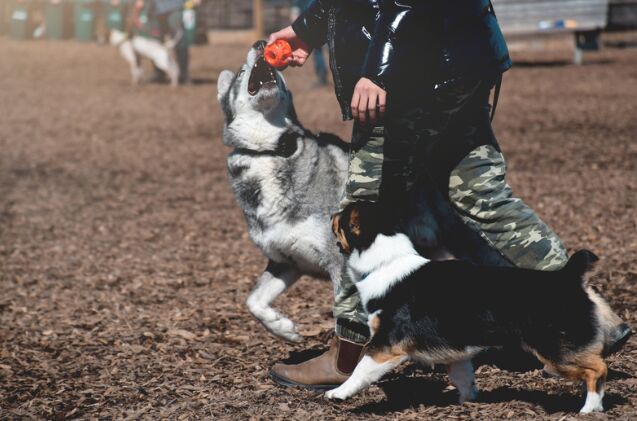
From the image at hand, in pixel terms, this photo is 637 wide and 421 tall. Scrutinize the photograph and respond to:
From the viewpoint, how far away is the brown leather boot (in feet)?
12.2

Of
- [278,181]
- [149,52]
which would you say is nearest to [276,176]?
[278,181]

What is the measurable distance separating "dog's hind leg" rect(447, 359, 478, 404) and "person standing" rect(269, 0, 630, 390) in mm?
404

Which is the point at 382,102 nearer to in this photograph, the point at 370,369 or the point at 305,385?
the point at 370,369

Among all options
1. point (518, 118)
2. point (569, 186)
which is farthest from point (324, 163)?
point (518, 118)

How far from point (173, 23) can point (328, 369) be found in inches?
568

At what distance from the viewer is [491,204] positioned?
346 cm

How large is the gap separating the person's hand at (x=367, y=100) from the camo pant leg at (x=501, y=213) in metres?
0.47

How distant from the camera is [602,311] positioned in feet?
9.93

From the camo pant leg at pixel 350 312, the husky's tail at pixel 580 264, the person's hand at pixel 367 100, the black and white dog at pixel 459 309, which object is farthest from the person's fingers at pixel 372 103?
the husky's tail at pixel 580 264

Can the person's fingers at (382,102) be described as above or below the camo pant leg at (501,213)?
above

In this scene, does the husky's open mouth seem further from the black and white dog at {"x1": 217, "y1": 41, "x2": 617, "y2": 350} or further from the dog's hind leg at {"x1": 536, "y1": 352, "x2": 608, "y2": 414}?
the dog's hind leg at {"x1": 536, "y1": 352, "x2": 608, "y2": 414}

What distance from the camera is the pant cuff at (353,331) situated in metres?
3.65

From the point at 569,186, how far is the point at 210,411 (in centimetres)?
506

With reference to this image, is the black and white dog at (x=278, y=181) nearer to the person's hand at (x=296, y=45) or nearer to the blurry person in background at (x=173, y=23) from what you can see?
the person's hand at (x=296, y=45)
